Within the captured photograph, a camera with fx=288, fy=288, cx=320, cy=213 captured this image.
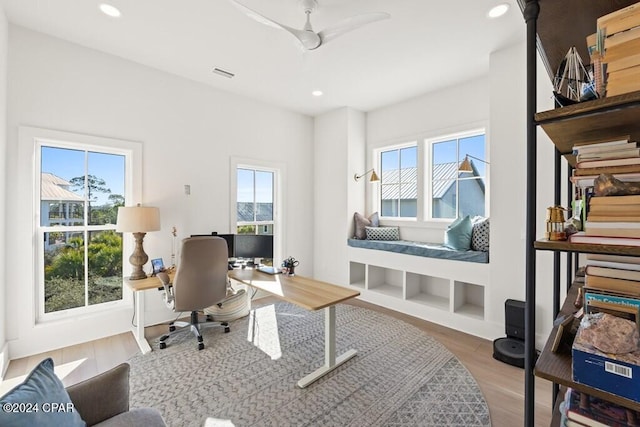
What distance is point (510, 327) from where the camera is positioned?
2850 millimetres

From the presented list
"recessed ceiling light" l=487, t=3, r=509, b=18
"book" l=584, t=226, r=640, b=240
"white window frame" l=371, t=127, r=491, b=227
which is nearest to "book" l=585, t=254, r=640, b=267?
"book" l=584, t=226, r=640, b=240

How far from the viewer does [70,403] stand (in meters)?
1.05

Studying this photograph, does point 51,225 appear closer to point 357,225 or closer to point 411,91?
point 357,225

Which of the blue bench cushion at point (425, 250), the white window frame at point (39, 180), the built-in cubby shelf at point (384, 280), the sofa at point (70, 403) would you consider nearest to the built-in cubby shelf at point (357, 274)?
the built-in cubby shelf at point (384, 280)

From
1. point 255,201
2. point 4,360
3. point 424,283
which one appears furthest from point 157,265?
point 424,283

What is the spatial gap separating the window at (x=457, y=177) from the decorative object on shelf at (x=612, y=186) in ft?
9.77

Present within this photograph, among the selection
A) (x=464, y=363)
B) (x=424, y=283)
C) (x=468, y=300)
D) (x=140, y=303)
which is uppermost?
(x=140, y=303)

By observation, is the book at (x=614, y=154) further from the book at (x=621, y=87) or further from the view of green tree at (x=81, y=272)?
the view of green tree at (x=81, y=272)

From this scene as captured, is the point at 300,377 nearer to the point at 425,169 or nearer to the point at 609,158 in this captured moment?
the point at 609,158

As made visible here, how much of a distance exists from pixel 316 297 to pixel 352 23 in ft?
7.02

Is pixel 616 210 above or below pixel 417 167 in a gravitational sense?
below

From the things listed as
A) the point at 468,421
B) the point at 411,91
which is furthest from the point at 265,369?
the point at 411,91

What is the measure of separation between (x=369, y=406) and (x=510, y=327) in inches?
68.4

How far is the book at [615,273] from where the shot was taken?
83 centimetres
